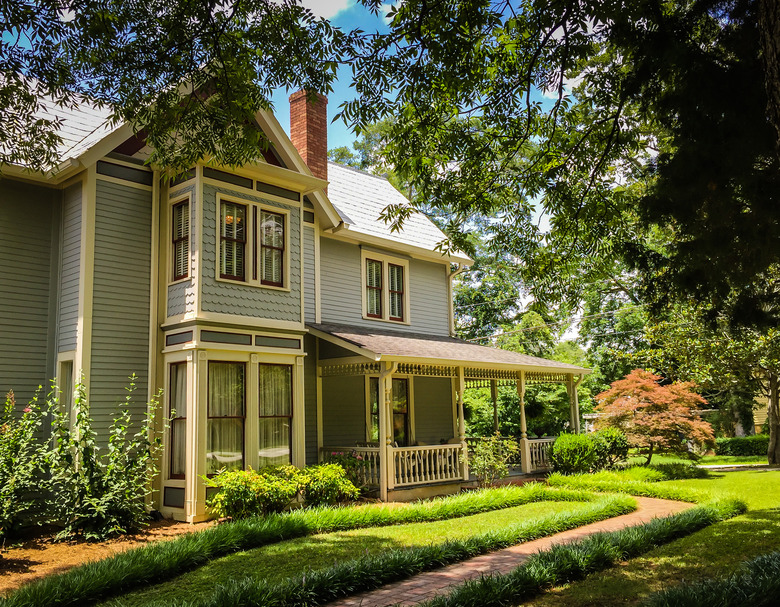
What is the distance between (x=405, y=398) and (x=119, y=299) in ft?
27.9

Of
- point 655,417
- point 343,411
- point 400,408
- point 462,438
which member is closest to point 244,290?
point 343,411

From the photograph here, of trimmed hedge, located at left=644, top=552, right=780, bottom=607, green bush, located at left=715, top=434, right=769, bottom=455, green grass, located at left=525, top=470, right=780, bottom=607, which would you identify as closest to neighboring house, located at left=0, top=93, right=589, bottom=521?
green grass, located at left=525, top=470, right=780, bottom=607

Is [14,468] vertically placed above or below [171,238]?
below

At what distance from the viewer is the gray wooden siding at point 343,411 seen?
17141 mm

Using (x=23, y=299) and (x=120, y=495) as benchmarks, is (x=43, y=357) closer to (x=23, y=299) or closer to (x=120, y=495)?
(x=23, y=299)

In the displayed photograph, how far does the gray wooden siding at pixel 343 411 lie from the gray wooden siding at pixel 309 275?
69.4 inches

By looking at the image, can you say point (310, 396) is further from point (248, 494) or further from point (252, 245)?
point (248, 494)

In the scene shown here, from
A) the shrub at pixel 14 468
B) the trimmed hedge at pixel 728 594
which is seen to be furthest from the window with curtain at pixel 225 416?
the trimmed hedge at pixel 728 594

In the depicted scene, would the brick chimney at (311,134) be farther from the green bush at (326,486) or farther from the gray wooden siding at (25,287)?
the green bush at (326,486)

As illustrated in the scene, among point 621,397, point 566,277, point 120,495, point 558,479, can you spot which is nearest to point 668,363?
point 621,397

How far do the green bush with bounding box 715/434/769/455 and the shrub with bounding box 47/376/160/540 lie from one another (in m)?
28.2

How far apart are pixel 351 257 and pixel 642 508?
30.1 feet

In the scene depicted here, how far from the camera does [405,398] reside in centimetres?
1888

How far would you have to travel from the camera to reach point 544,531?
36.1 feet
